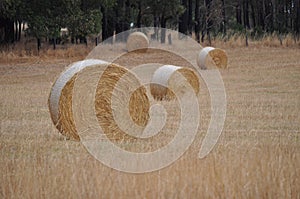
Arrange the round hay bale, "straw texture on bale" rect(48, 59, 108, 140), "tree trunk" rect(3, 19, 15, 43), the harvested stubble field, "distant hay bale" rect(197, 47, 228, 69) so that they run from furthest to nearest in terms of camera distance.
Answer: "tree trunk" rect(3, 19, 15, 43)
the round hay bale
"distant hay bale" rect(197, 47, 228, 69)
"straw texture on bale" rect(48, 59, 108, 140)
the harvested stubble field

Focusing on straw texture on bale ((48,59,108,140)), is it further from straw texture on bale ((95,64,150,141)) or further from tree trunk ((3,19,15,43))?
tree trunk ((3,19,15,43))

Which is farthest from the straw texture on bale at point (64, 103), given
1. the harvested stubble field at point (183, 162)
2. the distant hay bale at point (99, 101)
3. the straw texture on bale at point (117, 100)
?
the straw texture on bale at point (117, 100)

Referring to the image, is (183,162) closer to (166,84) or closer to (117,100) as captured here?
(117,100)

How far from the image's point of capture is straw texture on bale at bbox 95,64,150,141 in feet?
30.5

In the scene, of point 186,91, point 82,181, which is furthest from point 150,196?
point 186,91

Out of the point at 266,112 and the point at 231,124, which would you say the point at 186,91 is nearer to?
the point at 266,112

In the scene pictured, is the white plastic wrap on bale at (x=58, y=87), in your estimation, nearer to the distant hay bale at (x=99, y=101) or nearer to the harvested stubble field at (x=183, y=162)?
the distant hay bale at (x=99, y=101)

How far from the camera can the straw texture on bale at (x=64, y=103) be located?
30.0ft

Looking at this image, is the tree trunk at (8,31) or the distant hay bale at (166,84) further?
the tree trunk at (8,31)

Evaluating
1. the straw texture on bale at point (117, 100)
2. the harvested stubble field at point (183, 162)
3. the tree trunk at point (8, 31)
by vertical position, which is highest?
the tree trunk at point (8, 31)

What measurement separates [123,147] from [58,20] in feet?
65.5

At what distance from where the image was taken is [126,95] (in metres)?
9.67

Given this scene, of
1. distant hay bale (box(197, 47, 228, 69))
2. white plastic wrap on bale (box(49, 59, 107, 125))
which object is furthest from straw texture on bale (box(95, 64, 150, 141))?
distant hay bale (box(197, 47, 228, 69))

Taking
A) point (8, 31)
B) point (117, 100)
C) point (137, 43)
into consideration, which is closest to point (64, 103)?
point (117, 100)
